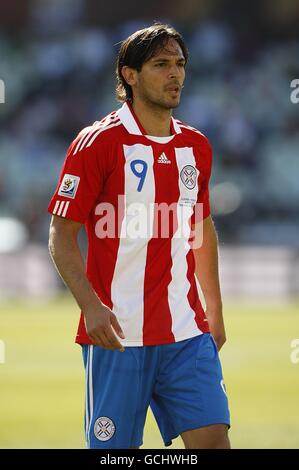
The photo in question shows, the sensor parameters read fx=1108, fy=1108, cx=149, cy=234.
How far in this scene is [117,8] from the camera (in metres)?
26.0

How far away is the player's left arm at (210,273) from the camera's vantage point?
17.6 ft

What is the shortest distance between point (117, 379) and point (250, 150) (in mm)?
21127

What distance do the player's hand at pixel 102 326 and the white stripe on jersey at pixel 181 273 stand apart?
0.43 metres

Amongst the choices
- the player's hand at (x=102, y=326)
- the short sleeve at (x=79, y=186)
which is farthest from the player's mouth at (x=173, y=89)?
the player's hand at (x=102, y=326)

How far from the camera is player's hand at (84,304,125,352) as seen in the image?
4.58 metres

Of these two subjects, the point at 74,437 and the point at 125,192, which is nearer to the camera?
the point at 125,192

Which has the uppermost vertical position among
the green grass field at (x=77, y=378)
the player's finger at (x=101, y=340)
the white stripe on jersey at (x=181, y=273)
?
the white stripe on jersey at (x=181, y=273)

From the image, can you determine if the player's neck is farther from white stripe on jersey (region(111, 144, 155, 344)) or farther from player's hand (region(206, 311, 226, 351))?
player's hand (region(206, 311, 226, 351))

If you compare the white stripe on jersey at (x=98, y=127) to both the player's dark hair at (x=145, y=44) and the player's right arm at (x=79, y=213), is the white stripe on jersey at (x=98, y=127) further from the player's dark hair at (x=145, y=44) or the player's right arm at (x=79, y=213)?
the player's dark hair at (x=145, y=44)

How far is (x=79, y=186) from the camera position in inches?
189

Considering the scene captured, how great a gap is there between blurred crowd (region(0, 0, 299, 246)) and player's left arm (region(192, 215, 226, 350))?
18.6 meters

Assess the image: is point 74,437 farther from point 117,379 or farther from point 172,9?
point 172,9
